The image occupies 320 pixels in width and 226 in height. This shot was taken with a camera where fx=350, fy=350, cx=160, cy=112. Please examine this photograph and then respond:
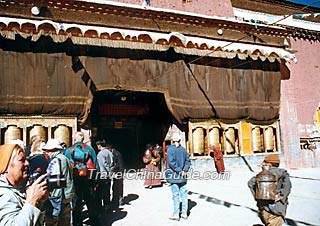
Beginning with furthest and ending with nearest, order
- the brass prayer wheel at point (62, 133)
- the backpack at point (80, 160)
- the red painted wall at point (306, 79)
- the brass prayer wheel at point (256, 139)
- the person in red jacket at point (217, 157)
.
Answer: the red painted wall at point (306, 79) < the brass prayer wheel at point (256, 139) < the person in red jacket at point (217, 157) < the brass prayer wheel at point (62, 133) < the backpack at point (80, 160)

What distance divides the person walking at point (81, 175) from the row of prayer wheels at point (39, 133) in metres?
3.31

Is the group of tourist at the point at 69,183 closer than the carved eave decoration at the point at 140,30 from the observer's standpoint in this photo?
Yes

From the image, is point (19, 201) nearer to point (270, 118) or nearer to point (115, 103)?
point (115, 103)

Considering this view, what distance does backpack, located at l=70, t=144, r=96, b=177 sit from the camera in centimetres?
627

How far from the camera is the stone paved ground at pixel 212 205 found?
23.0ft

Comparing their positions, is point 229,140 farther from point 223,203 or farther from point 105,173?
point 105,173

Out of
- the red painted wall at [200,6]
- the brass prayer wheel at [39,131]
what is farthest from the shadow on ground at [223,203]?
the red painted wall at [200,6]

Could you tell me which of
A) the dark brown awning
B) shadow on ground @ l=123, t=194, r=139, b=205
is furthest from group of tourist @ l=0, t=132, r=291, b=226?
the dark brown awning

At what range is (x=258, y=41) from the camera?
13.8 metres

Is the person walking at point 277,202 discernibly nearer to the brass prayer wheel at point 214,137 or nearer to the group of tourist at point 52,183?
the group of tourist at point 52,183

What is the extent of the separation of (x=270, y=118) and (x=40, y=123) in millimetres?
8834

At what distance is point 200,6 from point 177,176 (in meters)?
10.2

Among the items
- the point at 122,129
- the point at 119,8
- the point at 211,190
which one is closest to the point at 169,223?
the point at 211,190

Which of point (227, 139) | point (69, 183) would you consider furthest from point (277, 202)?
point (227, 139)
